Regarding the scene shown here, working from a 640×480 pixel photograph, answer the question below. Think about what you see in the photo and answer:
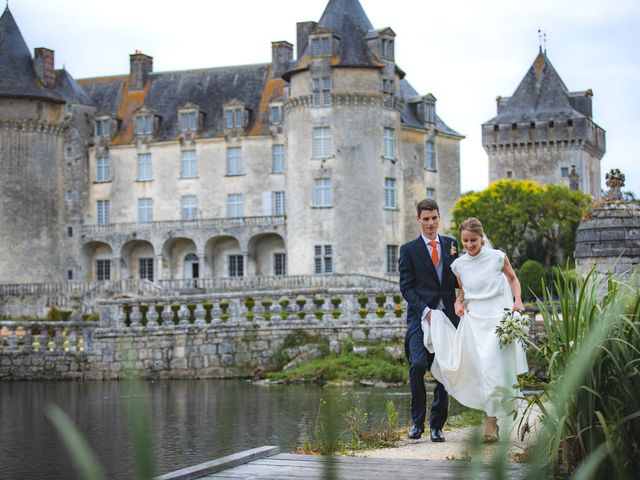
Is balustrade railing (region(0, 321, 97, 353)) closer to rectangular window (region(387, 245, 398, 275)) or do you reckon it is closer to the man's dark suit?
the man's dark suit

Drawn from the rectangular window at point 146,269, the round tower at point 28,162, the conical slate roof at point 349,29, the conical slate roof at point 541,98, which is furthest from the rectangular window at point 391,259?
the conical slate roof at point 541,98

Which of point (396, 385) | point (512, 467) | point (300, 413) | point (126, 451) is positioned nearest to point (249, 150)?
point (396, 385)

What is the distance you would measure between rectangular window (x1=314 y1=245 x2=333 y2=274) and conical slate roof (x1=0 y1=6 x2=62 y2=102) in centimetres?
1508

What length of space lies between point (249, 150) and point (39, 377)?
1033 inches

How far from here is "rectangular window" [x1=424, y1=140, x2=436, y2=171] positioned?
1871 inches

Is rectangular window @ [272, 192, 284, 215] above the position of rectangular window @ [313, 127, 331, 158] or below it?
below

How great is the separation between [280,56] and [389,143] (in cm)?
754

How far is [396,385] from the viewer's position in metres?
18.8

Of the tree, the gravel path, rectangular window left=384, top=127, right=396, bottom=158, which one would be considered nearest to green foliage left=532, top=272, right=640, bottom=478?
the gravel path

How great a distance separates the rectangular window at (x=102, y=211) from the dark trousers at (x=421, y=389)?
4189cm

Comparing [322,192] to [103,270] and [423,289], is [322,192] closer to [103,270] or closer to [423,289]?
[103,270]

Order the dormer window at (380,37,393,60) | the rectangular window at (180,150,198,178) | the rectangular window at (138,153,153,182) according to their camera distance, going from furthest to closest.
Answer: the rectangular window at (138,153,153,182), the rectangular window at (180,150,198,178), the dormer window at (380,37,393,60)

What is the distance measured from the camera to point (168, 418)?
14.0m

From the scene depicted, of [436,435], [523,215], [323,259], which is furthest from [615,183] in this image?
[523,215]
